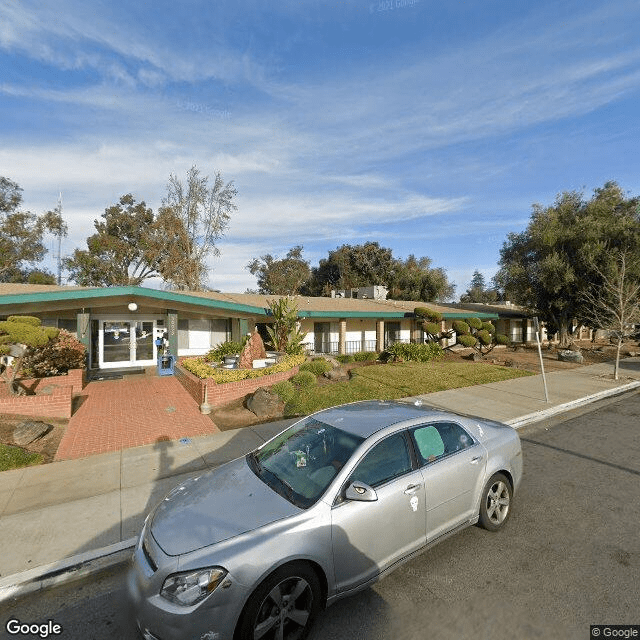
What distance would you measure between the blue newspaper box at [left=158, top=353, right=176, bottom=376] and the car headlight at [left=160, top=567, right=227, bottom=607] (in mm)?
12689

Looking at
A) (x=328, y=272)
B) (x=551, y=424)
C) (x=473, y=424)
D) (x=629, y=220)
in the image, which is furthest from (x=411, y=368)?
(x=328, y=272)

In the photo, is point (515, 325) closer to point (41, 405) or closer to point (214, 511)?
point (41, 405)

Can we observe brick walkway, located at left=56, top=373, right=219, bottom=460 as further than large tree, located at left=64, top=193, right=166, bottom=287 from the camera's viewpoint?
No

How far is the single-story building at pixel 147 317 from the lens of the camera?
1291cm

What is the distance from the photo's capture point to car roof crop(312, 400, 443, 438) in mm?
3781

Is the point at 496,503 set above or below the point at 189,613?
below

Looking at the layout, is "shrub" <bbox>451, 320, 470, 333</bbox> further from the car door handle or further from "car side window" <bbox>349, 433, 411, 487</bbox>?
the car door handle

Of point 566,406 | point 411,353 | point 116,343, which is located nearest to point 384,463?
point 566,406

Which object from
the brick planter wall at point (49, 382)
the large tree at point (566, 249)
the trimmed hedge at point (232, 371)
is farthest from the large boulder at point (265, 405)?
the large tree at point (566, 249)

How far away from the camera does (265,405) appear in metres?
9.29

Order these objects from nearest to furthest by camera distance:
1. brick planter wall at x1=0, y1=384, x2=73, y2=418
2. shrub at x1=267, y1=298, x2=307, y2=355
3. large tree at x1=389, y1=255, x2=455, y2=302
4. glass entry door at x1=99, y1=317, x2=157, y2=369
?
brick planter wall at x1=0, y1=384, x2=73, y2=418, shrub at x1=267, y1=298, x2=307, y2=355, glass entry door at x1=99, y1=317, x2=157, y2=369, large tree at x1=389, y1=255, x2=455, y2=302

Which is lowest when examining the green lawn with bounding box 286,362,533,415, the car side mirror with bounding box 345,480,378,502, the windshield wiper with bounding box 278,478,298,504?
the green lawn with bounding box 286,362,533,415

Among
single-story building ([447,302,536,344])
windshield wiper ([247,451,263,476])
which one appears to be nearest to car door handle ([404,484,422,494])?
windshield wiper ([247,451,263,476])

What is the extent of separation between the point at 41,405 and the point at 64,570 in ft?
20.1
